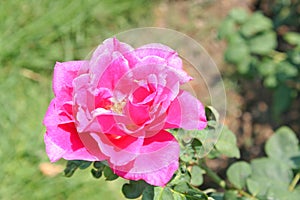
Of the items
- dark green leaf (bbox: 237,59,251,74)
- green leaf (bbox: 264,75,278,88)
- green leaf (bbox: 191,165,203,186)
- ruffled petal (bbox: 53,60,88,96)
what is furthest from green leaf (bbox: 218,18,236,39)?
ruffled petal (bbox: 53,60,88,96)

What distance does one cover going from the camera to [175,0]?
280 centimetres

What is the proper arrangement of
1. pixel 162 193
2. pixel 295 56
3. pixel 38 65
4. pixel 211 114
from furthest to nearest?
pixel 38 65
pixel 295 56
pixel 211 114
pixel 162 193

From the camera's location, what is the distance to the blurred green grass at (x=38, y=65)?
2084mm

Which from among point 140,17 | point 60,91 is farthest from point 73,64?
point 140,17

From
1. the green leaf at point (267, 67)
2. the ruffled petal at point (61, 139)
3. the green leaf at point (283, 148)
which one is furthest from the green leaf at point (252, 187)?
the green leaf at point (267, 67)

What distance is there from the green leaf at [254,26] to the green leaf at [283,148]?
0.74m

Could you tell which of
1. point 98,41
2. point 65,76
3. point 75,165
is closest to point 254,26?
point 98,41

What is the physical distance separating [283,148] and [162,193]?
64cm

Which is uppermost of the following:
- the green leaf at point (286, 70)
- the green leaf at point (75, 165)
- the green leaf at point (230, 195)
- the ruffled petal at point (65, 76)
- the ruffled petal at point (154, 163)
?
the green leaf at point (286, 70)

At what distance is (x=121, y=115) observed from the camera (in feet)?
2.69

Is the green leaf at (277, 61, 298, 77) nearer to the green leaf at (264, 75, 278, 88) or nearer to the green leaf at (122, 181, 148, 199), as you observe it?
the green leaf at (264, 75, 278, 88)

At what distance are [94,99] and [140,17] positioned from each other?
75.5 inches

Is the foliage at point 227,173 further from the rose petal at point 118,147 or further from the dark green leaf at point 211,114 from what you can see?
the rose petal at point 118,147

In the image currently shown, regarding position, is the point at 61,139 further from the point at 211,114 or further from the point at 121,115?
the point at 211,114
